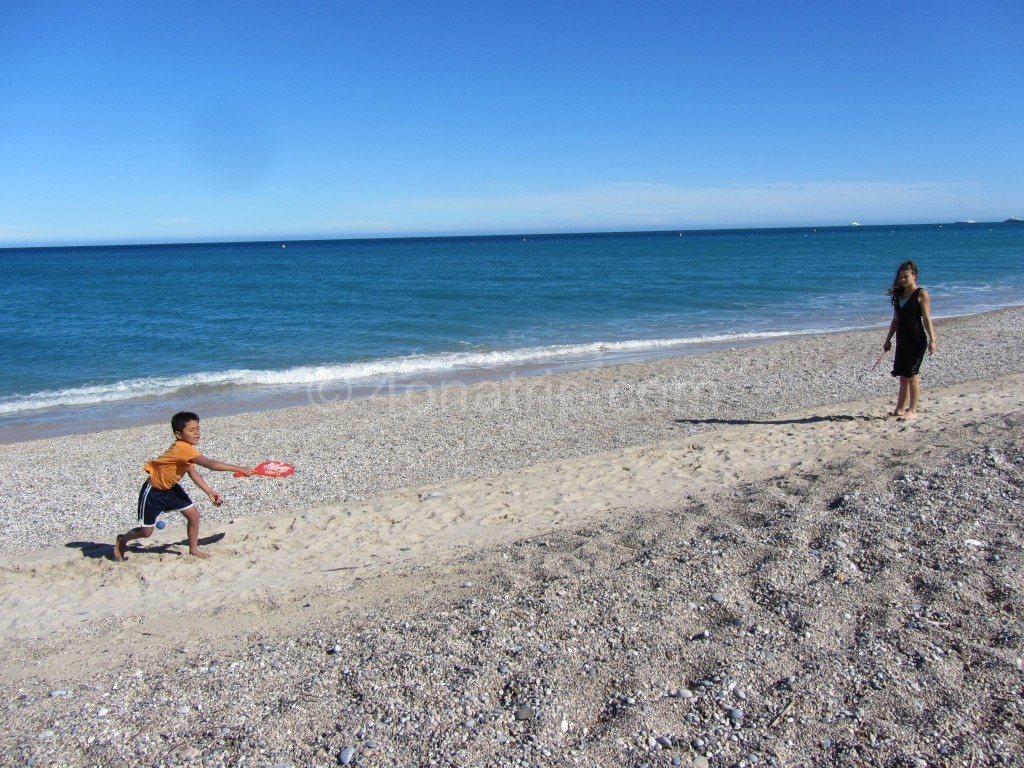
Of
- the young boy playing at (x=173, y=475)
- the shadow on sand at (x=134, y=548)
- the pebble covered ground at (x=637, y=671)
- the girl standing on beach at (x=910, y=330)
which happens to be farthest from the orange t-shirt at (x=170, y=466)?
the girl standing on beach at (x=910, y=330)

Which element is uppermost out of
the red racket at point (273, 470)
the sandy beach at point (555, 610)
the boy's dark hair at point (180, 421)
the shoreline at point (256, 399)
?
the boy's dark hair at point (180, 421)

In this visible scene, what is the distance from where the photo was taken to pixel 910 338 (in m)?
8.70

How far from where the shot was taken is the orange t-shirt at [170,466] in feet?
19.1

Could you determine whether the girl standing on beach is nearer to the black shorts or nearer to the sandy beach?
the sandy beach

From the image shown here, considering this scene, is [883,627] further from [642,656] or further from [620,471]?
[620,471]

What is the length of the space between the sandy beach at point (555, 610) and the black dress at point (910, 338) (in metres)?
0.71

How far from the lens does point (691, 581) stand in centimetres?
456

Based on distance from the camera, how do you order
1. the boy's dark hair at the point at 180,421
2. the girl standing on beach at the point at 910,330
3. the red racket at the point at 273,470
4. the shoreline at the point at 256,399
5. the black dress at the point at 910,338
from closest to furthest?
the boy's dark hair at the point at 180,421 < the red racket at the point at 273,470 < the girl standing on beach at the point at 910,330 < the black dress at the point at 910,338 < the shoreline at the point at 256,399

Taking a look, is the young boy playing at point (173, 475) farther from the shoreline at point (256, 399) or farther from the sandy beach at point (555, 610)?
the shoreline at point (256, 399)

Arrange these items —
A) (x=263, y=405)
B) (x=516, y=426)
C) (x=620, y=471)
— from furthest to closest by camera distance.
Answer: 1. (x=263, y=405)
2. (x=516, y=426)
3. (x=620, y=471)

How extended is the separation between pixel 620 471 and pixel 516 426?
3.36 meters

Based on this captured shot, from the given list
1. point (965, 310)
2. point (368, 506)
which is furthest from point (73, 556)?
point (965, 310)

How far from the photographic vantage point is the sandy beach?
331cm

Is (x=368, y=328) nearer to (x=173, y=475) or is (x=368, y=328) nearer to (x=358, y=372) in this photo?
(x=358, y=372)
